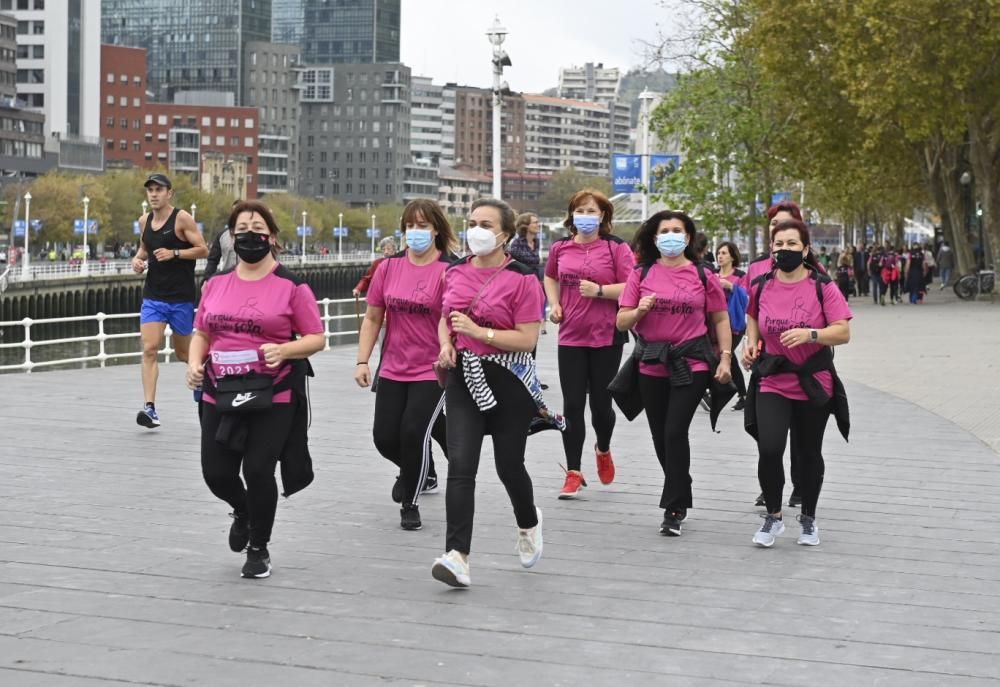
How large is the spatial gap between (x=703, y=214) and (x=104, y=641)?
1509 inches

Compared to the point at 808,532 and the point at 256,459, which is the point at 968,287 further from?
the point at 256,459

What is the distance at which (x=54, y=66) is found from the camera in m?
146

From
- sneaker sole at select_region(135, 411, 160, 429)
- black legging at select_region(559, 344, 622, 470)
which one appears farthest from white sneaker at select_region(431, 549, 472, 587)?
sneaker sole at select_region(135, 411, 160, 429)

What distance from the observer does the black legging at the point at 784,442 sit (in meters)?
8.68

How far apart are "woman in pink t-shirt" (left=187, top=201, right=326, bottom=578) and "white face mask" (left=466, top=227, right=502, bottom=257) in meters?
0.77

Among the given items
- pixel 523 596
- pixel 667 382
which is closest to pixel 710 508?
pixel 667 382

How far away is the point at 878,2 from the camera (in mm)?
43719

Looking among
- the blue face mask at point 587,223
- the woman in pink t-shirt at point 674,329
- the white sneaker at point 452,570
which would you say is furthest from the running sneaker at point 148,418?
the white sneaker at point 452,570

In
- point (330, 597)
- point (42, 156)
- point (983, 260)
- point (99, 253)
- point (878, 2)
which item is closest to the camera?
point (330, 597)

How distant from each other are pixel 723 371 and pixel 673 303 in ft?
1.48

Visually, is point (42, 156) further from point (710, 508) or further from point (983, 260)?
point (710, 508)

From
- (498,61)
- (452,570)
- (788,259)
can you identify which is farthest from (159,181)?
(498,61)

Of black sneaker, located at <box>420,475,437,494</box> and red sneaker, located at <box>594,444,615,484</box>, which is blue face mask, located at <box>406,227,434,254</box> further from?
red sneaker, located at <box>594,444,615,484</box>

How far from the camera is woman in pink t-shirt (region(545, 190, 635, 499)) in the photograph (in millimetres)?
10305
